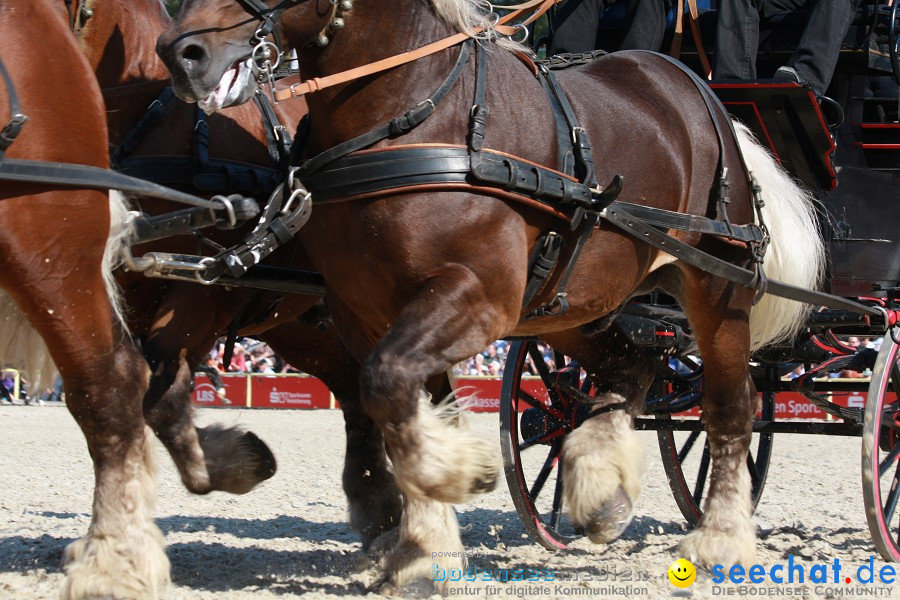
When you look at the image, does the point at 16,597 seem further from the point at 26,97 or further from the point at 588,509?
the point at 588,509

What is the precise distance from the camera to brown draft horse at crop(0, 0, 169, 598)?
269 cm

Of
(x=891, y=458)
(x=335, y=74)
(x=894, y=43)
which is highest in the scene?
(x=894, y=43)

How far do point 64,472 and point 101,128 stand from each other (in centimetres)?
508

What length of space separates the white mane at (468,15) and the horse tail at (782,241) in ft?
4.52

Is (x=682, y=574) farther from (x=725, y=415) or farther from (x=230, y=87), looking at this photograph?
(x=230, y=87)

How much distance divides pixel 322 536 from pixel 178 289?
179 cm

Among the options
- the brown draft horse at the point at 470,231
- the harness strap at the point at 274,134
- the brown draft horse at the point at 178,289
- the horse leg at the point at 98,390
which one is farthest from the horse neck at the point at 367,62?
the horse leg at the point at 98,390

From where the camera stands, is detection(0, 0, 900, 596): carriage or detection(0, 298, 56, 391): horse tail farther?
detection(0, 298, 56, 391): horse tail

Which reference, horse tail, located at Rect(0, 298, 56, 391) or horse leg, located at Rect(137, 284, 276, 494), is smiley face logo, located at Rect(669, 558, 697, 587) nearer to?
horse leg, located at Rect(137, 284, 276, 494)

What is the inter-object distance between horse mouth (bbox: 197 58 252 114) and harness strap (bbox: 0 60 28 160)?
516 mm

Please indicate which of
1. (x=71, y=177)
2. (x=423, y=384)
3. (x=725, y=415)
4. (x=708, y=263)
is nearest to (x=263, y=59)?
(x=71, y=177)

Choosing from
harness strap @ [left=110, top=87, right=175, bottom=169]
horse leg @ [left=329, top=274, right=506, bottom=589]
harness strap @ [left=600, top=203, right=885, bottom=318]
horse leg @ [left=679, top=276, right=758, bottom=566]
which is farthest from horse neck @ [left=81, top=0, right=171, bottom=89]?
horse leg @ [left=679, top=276, right=758, bottom=566]

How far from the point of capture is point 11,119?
2559 mm

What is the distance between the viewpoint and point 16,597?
3.36 m
